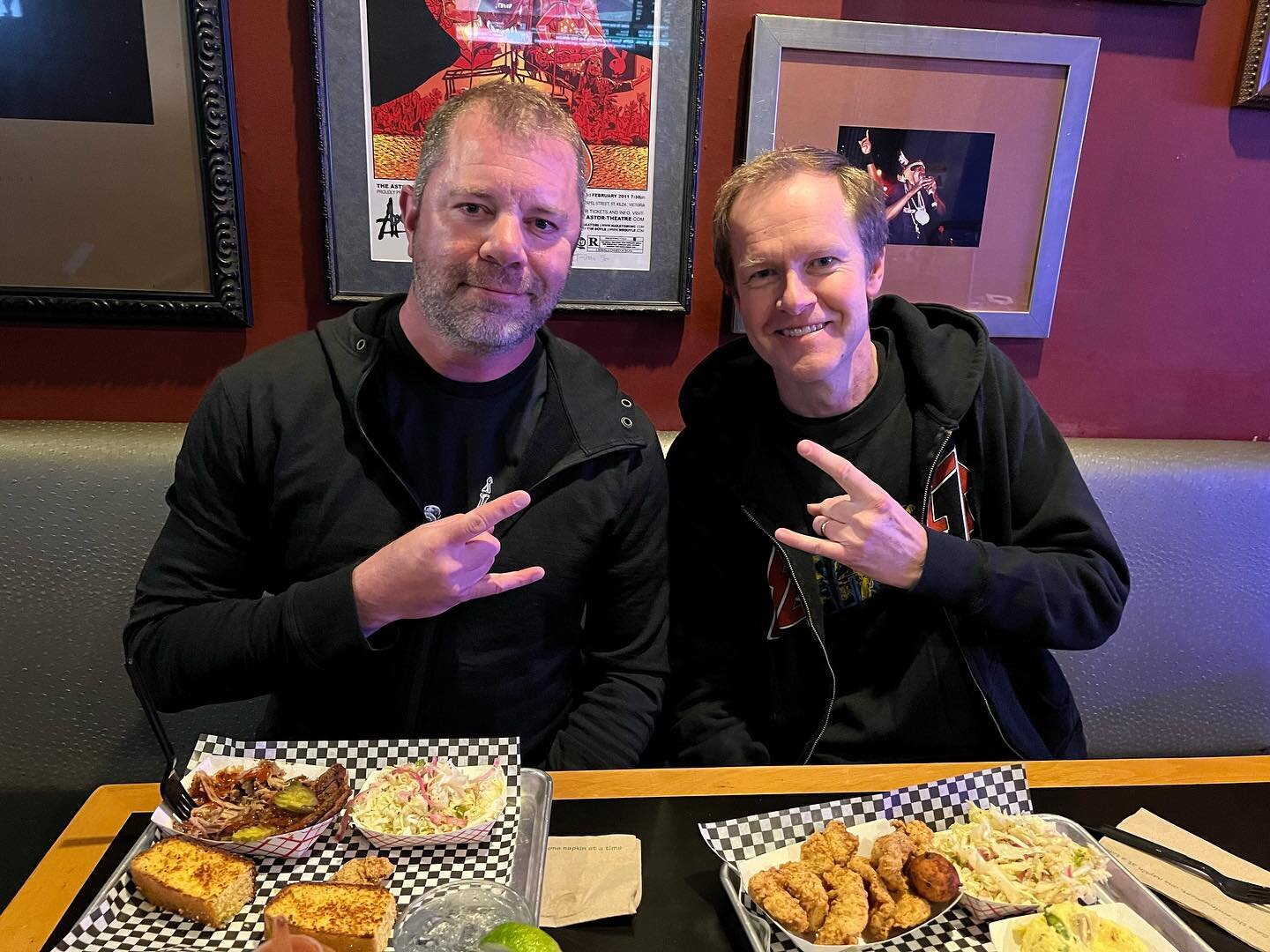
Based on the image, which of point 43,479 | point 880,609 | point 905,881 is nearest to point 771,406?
point 880,609

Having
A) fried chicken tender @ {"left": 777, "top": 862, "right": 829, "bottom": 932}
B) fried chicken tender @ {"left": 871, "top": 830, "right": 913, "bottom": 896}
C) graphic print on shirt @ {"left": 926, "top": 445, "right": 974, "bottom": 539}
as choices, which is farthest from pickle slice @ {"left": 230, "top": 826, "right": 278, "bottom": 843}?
graphic print on shirt @ {"left": 926, "top": 445, "right": 974, "bottom": 539}

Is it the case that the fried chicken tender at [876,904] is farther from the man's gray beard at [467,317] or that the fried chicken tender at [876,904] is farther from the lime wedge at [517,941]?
the man's gray beard at [467,317]

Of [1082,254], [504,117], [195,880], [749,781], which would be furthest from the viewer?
[1082,254]

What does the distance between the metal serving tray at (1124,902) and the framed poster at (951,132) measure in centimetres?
160

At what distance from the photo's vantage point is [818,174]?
1625mm

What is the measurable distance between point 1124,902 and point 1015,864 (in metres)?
0.16

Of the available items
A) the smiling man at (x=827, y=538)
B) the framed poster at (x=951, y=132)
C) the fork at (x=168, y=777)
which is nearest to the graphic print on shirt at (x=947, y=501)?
the smiling man at (x=827, y=538)

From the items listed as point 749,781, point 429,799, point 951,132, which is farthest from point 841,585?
point 951,132

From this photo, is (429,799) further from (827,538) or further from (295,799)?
(827,538)

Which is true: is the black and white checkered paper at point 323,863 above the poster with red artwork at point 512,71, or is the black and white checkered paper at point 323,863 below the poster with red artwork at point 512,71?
below

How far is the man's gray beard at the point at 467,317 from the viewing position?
4.92 ft

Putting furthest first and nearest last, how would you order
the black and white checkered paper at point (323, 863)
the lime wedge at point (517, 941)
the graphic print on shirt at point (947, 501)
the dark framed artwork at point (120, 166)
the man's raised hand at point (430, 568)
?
the dark framed artwork at point (120, 166), the graphic print on shirt at point (947, 501), the man's raised hand at point (430, 568), the black and white checkered paper at point (323, 863), the lime wedge at point (517, 941)

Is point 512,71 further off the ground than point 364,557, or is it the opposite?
point 512,71

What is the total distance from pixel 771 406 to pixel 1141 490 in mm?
1197
